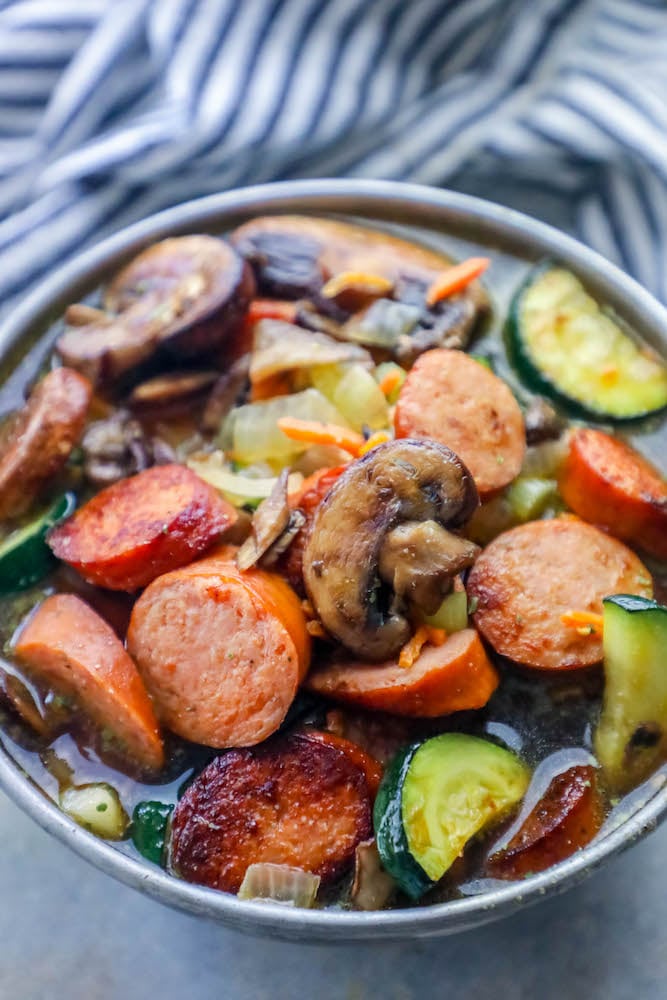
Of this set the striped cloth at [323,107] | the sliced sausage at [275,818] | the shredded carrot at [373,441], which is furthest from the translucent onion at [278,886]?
the striped cloth at [323,107]

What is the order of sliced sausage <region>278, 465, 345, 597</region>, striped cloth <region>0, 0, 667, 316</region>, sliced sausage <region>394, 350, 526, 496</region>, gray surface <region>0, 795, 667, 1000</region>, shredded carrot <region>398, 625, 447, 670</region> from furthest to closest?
striped cloth <region>0, 0, 667, 316</region> → gray surface <region>0, 795, 667, 1000</region> → sliced sausage <region>394, 350, 526, 496</region> → sliced sausage <region>278, 465, 345, 597</region> → shredded carrot <region>398, 625, 447, 670</region>

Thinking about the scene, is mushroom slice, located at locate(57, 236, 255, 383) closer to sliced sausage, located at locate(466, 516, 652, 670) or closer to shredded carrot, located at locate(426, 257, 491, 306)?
shredded carrot, located at locate(426, 257, 491, 306)

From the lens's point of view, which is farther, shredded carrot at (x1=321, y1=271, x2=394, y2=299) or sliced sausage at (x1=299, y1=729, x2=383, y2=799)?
shredded carrot at (x1=321, y1=271, x2=394, y2=299)

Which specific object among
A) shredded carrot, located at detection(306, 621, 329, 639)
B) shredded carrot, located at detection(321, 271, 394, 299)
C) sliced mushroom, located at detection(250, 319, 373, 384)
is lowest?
shredded carrot, located at detection(306, 621, 329, 639)

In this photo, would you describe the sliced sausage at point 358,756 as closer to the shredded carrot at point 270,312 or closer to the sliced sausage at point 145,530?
the sliced sausage at point 145,530

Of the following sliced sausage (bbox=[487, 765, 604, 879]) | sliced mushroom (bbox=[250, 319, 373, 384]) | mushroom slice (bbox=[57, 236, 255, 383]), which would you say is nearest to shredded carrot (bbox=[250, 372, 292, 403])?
sliced mushroom (bbox=[250, 319, 373, 384])

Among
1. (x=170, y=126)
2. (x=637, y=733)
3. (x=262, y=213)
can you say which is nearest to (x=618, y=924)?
(x=637, y=733)

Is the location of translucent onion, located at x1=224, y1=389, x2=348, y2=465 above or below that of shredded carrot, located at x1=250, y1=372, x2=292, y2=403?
below
